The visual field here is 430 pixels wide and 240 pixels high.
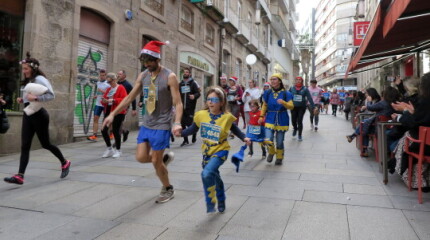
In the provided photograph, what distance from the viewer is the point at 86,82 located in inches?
372

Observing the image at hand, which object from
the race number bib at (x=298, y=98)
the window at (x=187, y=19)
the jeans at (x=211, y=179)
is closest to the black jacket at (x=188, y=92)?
the race number bib at (x=298, y=98)

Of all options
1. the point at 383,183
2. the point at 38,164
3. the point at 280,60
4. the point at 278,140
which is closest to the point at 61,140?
the point at 38,164

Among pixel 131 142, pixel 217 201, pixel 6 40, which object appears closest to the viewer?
pixel 217 201

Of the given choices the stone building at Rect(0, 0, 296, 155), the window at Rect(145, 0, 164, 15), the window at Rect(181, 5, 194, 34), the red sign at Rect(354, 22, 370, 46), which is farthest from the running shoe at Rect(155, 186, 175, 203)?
the red sign at Rect(354, 22, 370, 46)

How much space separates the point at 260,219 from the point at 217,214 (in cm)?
44

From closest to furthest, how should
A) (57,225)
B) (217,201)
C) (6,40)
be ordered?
1. (57,225)
2. (217,201)
3. (6,40)

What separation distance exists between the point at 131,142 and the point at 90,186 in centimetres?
458

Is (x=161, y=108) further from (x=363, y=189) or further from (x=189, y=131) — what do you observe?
(x=363, y=189)

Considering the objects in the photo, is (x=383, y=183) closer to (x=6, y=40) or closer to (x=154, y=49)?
(x=154, y=49)

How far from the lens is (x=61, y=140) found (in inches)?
327

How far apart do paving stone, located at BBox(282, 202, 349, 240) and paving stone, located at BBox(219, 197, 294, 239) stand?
0.27ft

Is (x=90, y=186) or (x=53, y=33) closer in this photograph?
(x=90, y=186)

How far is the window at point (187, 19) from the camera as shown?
15.0 meters

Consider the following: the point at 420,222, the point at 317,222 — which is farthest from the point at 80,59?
the point at 420,222
